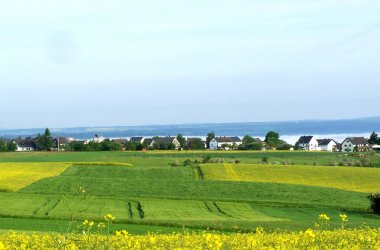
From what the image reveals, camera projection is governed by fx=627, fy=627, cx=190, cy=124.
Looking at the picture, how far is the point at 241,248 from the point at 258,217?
25734 mm

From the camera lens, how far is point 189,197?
43156mm

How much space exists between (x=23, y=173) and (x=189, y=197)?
72.3 feet

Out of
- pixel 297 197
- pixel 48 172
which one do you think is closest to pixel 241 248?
pixel 297 197

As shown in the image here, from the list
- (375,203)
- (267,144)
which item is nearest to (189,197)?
(375,203)

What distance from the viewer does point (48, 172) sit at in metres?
62.2

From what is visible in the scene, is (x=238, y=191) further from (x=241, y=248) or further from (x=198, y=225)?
(x=241, y=248)

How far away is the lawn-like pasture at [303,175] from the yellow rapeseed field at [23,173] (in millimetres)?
15444

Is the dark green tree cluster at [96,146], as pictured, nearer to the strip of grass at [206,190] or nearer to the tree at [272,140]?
the tree at [272,140]

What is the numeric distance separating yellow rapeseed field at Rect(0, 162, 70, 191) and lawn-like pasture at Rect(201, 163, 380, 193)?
15.4 meters

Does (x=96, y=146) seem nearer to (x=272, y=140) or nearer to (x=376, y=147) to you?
(x=272, y=140)

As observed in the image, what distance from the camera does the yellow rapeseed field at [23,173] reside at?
158 ft

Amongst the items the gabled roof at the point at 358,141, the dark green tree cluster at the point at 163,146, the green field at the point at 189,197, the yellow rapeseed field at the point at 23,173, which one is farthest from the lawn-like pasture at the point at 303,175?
the gabled roof at the point at 358,141

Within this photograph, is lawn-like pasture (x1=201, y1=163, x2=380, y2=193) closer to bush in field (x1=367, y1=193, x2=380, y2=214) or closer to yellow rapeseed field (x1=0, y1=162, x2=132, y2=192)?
bush in field (x1=367, y1=193, x2=380, y2=214)

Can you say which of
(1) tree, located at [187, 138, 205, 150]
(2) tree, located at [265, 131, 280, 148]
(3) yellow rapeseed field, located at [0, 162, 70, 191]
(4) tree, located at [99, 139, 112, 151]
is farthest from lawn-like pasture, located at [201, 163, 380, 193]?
(2) tree, located at [265, 131, 280, 148]
